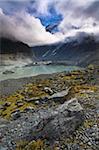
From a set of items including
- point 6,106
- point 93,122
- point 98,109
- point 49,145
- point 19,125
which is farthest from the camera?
point 6,106

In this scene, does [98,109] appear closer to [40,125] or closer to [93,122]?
[93,122]

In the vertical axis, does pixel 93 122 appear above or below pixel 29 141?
above

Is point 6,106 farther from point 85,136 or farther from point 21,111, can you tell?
point 85,136

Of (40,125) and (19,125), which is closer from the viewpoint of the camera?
(40,125)

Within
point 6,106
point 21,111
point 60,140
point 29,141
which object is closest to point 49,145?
point 60,140

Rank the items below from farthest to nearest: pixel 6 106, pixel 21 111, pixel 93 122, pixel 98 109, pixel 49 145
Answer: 1. pixel 6 106
2. pixel 21 111
3. pixel 98 109
4. pixel 93 122
5. pixel 49 145

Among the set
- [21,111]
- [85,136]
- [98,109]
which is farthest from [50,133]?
[21,111]
